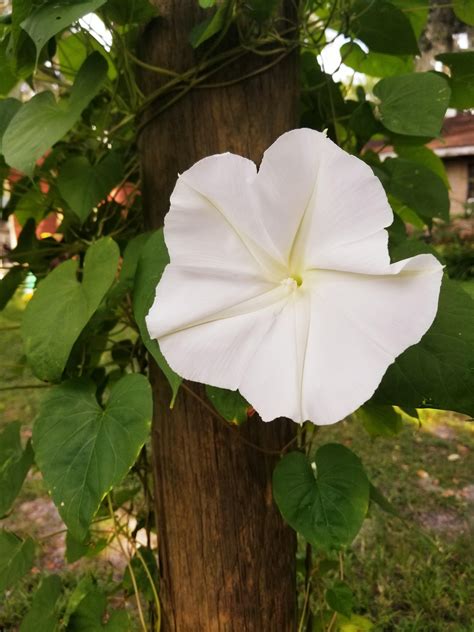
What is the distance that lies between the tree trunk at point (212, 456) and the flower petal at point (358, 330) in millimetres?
358

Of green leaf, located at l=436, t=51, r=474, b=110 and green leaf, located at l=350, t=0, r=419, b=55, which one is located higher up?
green leaf, located at l=350, t=0, r=419, b=55

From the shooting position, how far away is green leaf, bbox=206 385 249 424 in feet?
2.48

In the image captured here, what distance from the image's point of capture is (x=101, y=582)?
187cm

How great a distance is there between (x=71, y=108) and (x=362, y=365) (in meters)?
0.51

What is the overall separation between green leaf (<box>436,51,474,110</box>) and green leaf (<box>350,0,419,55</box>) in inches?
2.9

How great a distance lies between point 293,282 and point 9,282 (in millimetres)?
718

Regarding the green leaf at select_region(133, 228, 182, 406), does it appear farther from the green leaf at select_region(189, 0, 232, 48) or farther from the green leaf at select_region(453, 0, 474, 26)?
the green leaf at select_region(453, 0, 474, 26)

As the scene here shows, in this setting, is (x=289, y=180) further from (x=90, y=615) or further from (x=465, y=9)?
(x=90, y=615)

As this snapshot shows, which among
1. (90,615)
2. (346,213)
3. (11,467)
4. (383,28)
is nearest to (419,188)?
(383,28)

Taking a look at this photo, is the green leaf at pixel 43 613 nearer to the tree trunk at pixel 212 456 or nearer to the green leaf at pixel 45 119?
the tree trunk at pixel 212 456

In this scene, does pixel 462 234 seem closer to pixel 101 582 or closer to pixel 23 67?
pixel 101 582

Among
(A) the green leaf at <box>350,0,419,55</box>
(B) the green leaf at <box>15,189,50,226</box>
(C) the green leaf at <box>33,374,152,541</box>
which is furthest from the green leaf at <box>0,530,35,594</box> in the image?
(A) the green leaf at <box>350,0,419,55</box>

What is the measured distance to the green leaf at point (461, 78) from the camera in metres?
1.01

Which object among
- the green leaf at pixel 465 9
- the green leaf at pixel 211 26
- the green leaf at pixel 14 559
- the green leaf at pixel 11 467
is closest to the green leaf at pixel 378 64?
the green leaf at pixel 465 9
